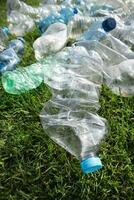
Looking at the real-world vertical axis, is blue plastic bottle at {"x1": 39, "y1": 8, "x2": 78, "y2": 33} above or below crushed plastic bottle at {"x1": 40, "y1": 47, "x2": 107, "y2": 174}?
below

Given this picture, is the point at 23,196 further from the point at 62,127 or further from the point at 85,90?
the point at 85,90

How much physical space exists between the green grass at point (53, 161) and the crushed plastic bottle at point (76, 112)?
7cm

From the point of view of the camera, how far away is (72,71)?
8.20 feet

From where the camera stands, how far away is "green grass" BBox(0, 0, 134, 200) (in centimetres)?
186

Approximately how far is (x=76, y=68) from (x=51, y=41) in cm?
54

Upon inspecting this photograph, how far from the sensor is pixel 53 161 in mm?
1988

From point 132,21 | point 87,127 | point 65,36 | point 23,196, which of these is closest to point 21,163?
point 23,196

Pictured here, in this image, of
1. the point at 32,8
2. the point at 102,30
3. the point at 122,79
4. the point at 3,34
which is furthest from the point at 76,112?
the point at 32,8

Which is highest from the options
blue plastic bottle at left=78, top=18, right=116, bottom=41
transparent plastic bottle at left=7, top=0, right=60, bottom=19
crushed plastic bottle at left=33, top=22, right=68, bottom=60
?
blue plastic bottle at left=78, top=18, right=116, bottom=41

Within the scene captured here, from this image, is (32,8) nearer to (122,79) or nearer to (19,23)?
(19,23)

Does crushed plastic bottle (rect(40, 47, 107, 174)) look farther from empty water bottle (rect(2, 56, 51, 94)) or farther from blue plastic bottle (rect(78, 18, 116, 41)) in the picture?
blue plastic bottle (rect(78, 18, 116, 41))

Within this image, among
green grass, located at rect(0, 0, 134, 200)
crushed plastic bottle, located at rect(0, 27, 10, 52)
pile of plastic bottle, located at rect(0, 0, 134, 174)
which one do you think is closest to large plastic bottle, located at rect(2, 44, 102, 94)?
pile of plastic bottle, located at rect(0, 0, 134, 174)

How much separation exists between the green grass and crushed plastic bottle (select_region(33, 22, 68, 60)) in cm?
65

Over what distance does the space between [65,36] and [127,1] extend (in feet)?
3.45
